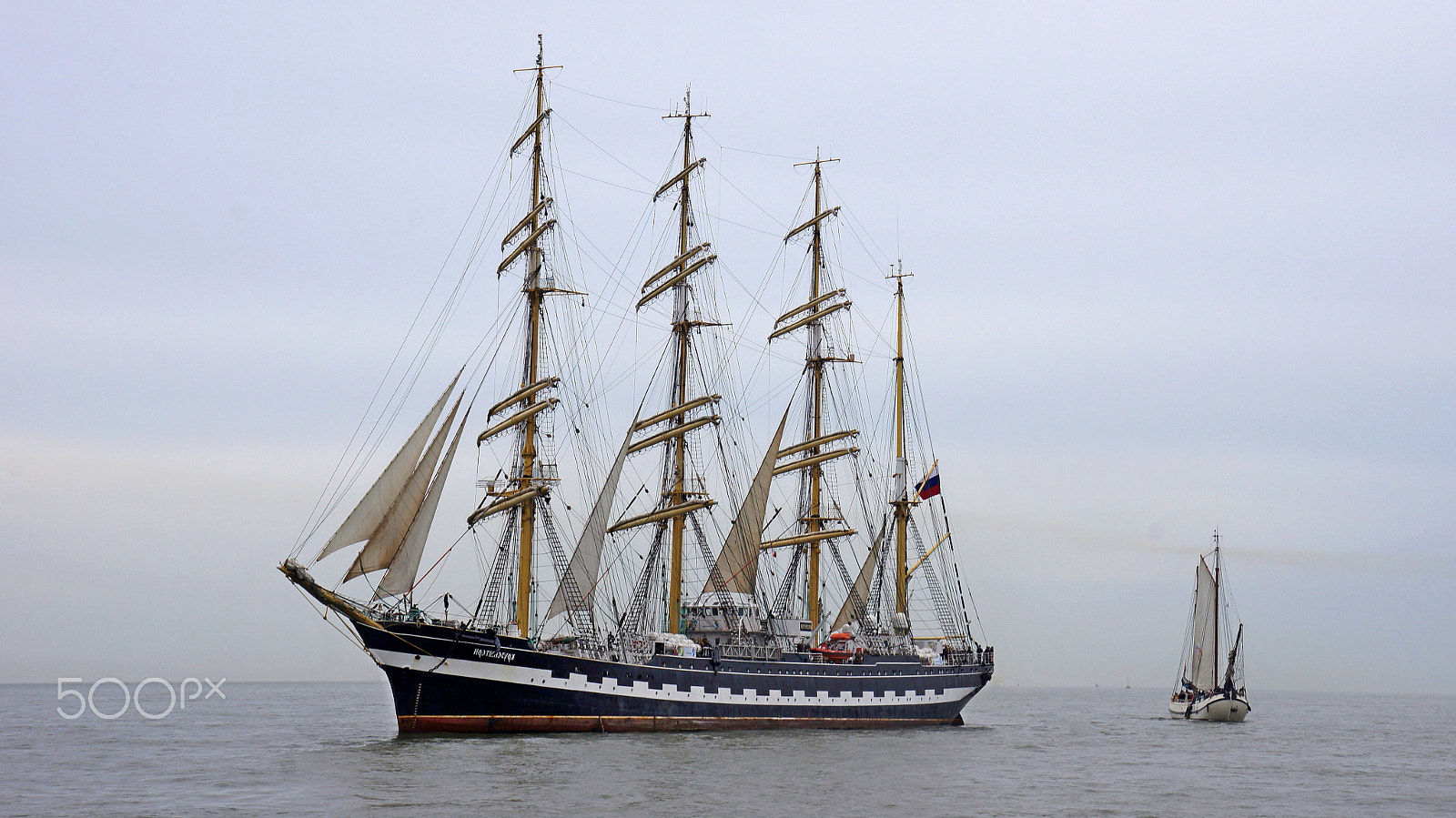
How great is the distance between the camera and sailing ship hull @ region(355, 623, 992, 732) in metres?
48.9

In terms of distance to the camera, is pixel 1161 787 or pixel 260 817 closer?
pixel 260 817

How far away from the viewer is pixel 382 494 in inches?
1918

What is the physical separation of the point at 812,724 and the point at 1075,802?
80.9 ft

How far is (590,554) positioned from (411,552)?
914 centimetres

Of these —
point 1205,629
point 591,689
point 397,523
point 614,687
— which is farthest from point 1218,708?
point 397,523

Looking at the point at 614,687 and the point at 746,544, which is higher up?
the point at 746,544

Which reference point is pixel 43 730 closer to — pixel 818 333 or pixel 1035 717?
pixel 818 333

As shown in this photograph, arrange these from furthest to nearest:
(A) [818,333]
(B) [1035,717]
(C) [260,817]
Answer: (B) [1035,717] < (A) [818,333] < (C) [260,817]

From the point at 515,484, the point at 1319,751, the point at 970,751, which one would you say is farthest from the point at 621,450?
the point at 1319,751

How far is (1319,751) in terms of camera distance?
65.5 meters

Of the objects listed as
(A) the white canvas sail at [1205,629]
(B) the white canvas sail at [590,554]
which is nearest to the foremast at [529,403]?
(B) the white canvas sail at [590,554]

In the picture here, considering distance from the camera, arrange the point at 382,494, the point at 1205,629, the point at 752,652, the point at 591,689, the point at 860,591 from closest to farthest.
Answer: the point at 382,494 < the point at 591,689 < the point at 752,652 < the point at 860,591 < the point at 1205,629

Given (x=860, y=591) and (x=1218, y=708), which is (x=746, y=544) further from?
(x=1218, y=708)

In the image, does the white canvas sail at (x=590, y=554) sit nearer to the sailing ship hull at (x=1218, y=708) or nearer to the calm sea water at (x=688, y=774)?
the calm sea water at (x=688, y=774)
